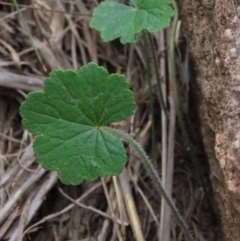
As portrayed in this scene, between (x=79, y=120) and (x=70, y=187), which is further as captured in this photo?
(x=70, y=187)

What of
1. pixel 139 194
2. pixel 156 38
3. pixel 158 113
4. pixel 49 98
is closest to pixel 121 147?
pixel 49 98

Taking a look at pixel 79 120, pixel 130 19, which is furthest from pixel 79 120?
pixel 130 19

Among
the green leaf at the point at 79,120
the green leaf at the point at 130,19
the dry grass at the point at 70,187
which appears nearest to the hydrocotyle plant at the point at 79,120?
the green leaf at the point at 79,120

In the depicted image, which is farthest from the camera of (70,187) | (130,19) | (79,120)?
(70,187)

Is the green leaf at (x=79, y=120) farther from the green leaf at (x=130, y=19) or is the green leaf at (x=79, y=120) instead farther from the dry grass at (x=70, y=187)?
the dry grass at (x=70, y=187)

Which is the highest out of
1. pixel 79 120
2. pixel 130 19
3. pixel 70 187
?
pixel 130 19

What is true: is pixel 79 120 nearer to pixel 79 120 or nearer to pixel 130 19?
pixel 79 120

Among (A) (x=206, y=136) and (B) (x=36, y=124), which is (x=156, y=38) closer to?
(A) (x=206, y=136)
